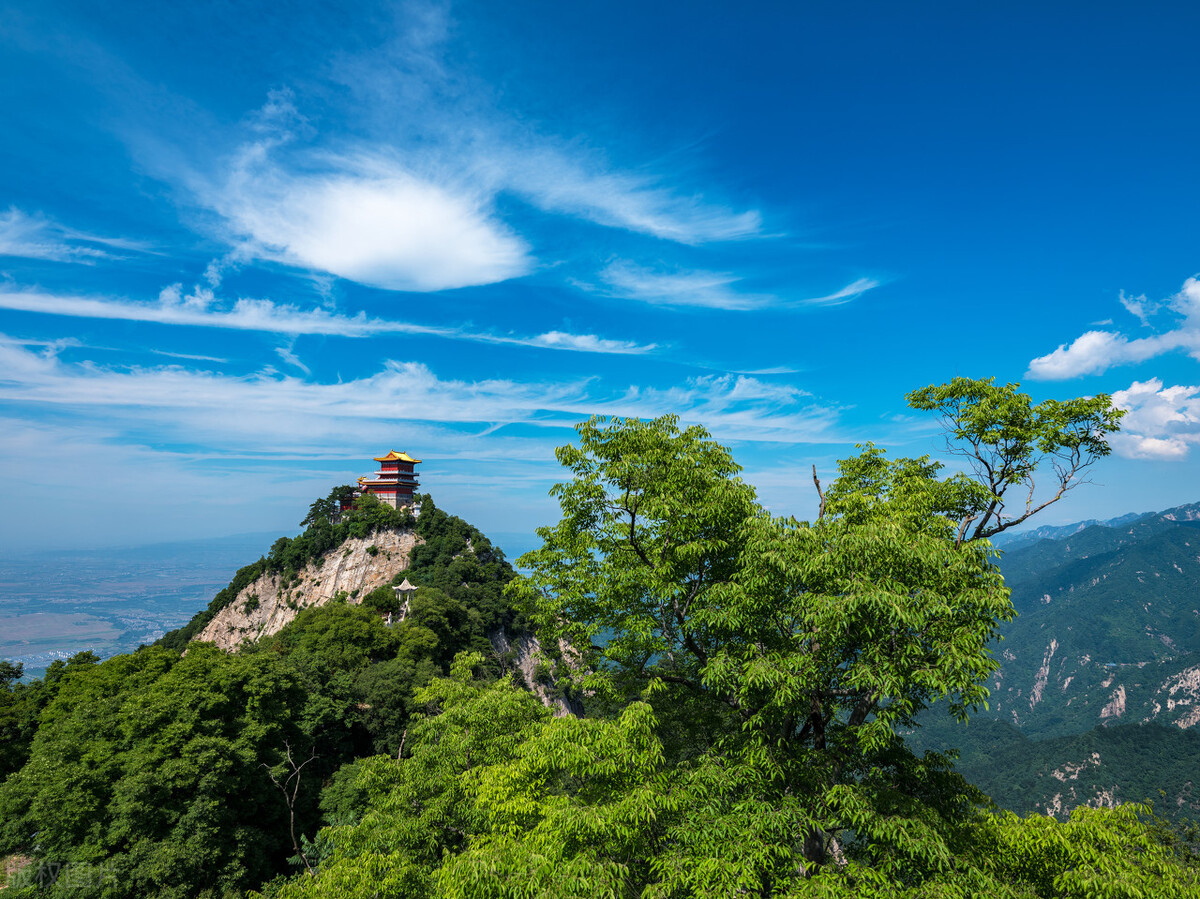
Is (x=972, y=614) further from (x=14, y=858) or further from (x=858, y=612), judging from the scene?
(x=14, y=858)

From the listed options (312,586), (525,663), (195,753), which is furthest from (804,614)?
(312,586)

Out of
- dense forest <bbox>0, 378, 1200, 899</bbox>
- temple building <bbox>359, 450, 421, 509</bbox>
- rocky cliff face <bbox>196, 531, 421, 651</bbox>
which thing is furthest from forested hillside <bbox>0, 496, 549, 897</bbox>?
temple building <bbox>359, 450, 421, 509</bbox>

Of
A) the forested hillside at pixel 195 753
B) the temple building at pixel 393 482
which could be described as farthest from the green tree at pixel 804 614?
the temple building at pixel 393 482

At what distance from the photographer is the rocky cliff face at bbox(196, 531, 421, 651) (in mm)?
58781

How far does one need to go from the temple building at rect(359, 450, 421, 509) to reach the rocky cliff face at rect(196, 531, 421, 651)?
26.7ft

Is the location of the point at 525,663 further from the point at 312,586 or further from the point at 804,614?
the point at 804,614

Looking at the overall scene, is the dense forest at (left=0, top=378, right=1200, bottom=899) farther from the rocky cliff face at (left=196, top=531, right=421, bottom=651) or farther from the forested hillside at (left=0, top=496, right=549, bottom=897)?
the rocky cliff face at (left=196, top=531, right=421, bottom=651)

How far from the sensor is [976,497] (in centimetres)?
1106

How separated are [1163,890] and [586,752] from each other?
7475 millimetres

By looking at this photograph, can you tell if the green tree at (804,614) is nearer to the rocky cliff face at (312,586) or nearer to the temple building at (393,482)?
the rocky cliff face at (312,586)

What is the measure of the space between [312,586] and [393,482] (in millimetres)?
16082

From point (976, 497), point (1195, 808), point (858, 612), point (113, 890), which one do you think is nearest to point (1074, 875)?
point (858, 612)

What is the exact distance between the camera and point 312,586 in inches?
2382

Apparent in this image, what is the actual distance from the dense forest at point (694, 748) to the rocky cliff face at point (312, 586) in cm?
4032
